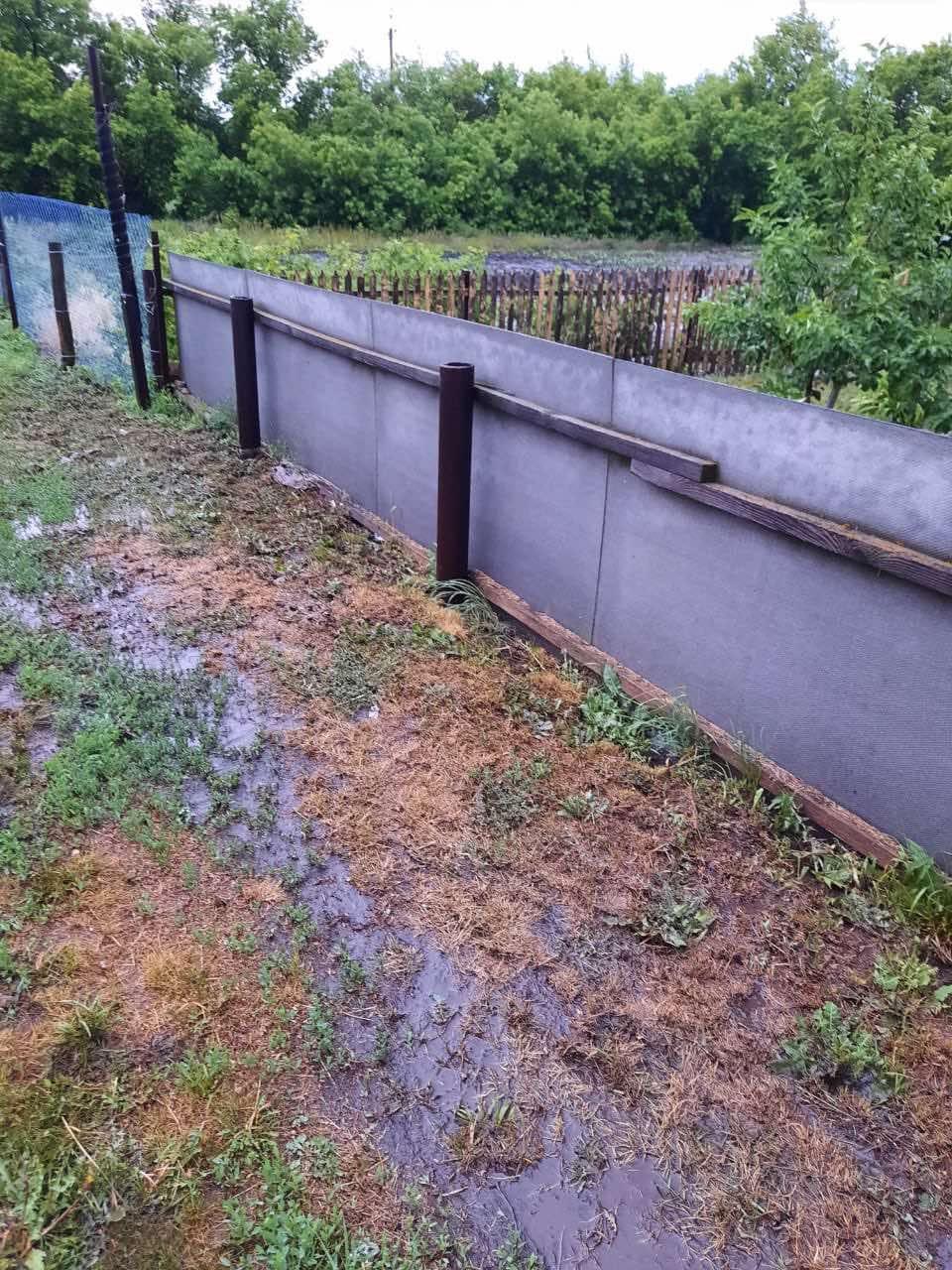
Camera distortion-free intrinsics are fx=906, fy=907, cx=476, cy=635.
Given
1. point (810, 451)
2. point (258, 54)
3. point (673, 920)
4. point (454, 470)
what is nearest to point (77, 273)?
point (454, 470)

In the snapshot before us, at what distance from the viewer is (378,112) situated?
26.8m

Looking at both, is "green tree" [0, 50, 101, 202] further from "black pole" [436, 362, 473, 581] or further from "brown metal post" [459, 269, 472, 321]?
"black pole" [436, 362, 473, 581]

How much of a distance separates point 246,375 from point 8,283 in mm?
6936

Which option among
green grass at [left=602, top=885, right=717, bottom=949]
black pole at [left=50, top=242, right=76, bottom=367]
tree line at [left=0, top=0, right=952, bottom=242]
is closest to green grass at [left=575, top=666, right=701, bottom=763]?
green grass at [left=602, top=885, right=717, bottom=949]

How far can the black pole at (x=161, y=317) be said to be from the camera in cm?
799

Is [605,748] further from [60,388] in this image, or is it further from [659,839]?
[60,388]

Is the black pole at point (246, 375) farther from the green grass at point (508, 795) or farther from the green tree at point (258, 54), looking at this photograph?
the green tree at point (258, 54)

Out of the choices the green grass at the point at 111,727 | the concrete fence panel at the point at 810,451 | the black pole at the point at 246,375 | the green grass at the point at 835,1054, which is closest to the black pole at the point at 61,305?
the black pole at the point at 246,375

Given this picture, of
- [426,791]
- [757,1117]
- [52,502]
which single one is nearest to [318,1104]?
[757,1117]

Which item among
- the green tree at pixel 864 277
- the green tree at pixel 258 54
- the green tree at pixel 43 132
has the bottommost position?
the green tree at pixel 864 277

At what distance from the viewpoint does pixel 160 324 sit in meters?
8.09

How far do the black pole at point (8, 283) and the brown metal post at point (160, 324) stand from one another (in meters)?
4.02

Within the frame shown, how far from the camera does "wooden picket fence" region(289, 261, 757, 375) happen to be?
1004 centimetres

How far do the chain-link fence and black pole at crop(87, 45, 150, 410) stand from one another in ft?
1.14
